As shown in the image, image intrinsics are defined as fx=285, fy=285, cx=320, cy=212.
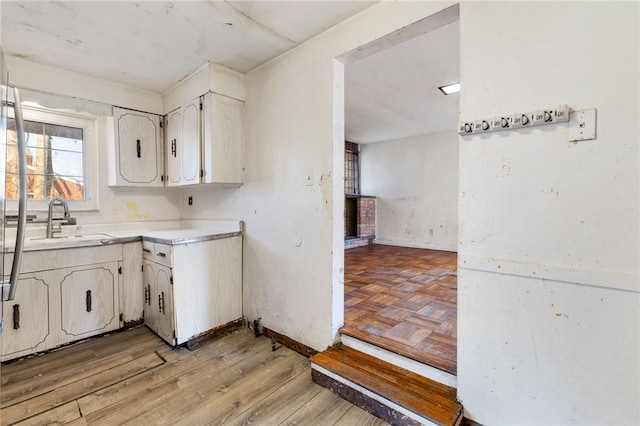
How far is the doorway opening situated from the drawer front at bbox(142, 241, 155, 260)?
1.76 metres

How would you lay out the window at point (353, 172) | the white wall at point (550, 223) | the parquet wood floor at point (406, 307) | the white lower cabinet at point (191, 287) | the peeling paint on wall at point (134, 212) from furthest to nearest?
the window at point (353, 172), the peeling paint on wall at point (134, 212), the white lower cabinet at point (191, 287), the parquet wood floor at point (406, 307), the white wall at point (550, 223)

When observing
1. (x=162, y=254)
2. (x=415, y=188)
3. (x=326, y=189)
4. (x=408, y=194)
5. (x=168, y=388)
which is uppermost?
(x=415, y=188)

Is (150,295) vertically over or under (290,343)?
over

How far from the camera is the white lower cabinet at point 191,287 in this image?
2.23 meters

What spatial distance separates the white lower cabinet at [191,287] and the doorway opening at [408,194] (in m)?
1.07

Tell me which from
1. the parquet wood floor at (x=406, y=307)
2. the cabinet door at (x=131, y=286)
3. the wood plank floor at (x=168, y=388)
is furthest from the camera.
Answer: the cabinet door at (x=131, y=286)

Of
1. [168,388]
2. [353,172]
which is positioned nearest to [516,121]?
[168,388]

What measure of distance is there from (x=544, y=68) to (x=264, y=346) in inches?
95.8

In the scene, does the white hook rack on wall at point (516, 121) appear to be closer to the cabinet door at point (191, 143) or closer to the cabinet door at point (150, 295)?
the cabinet door at point (191, 143)

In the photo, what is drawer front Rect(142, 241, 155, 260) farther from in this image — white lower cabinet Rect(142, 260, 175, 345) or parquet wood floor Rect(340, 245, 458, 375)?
parquet wood floor Rect(340, 245, 458, 375)

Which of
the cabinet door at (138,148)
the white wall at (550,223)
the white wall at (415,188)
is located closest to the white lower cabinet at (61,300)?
the cabinet door at (138,148)

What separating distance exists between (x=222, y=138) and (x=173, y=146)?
2.54ft

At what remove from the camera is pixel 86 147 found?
2850 millimetres

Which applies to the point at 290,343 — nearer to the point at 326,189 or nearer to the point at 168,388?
the point at 168,388
